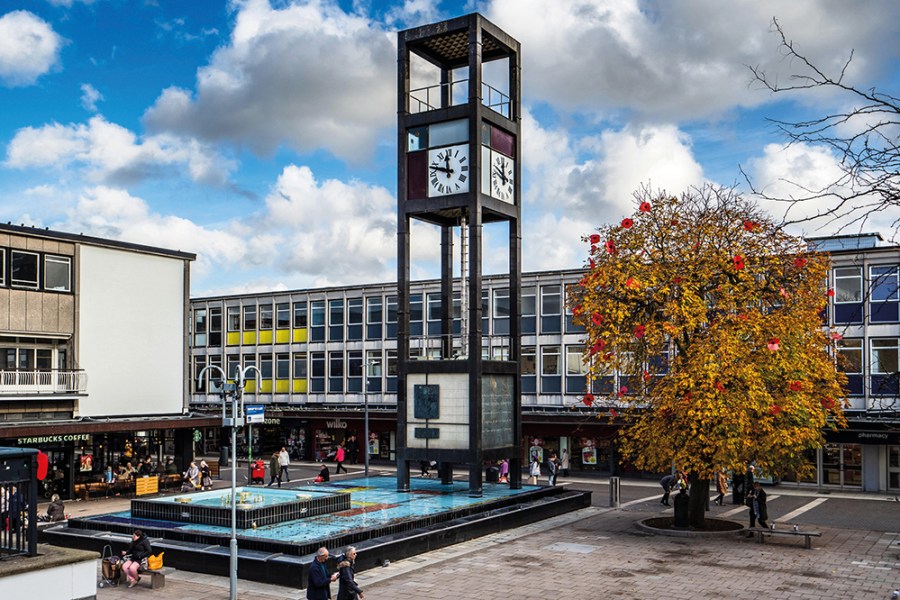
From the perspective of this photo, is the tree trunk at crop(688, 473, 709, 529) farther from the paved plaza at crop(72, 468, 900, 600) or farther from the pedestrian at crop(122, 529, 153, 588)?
the pedestrian at crop(122, 529, 153, 588)

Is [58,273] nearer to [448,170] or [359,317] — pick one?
[448,170]

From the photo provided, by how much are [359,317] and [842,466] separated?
29.6 meters

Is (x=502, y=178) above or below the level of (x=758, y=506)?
above

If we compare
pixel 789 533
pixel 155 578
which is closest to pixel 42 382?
pixel 155 578

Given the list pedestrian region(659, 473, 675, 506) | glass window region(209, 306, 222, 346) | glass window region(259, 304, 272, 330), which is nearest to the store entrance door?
pedestrian region(659, 473, 675, 506)

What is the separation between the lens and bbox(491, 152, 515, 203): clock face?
111ft

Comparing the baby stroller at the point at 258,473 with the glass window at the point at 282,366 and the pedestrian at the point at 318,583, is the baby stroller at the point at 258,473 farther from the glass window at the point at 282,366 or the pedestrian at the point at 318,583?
the pedestrian at the point at 318,583

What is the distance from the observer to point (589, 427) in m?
46.7

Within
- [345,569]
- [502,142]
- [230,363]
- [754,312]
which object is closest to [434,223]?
[502,142]

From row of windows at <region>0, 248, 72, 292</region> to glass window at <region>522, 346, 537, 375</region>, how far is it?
24.0 metres

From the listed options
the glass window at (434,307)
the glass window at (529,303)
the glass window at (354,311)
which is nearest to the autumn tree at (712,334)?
the glass window at (529,303)

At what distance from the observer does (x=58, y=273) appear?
39.8 meters

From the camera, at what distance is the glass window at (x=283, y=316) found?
6081 cm

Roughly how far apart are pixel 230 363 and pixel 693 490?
42.6 meters
